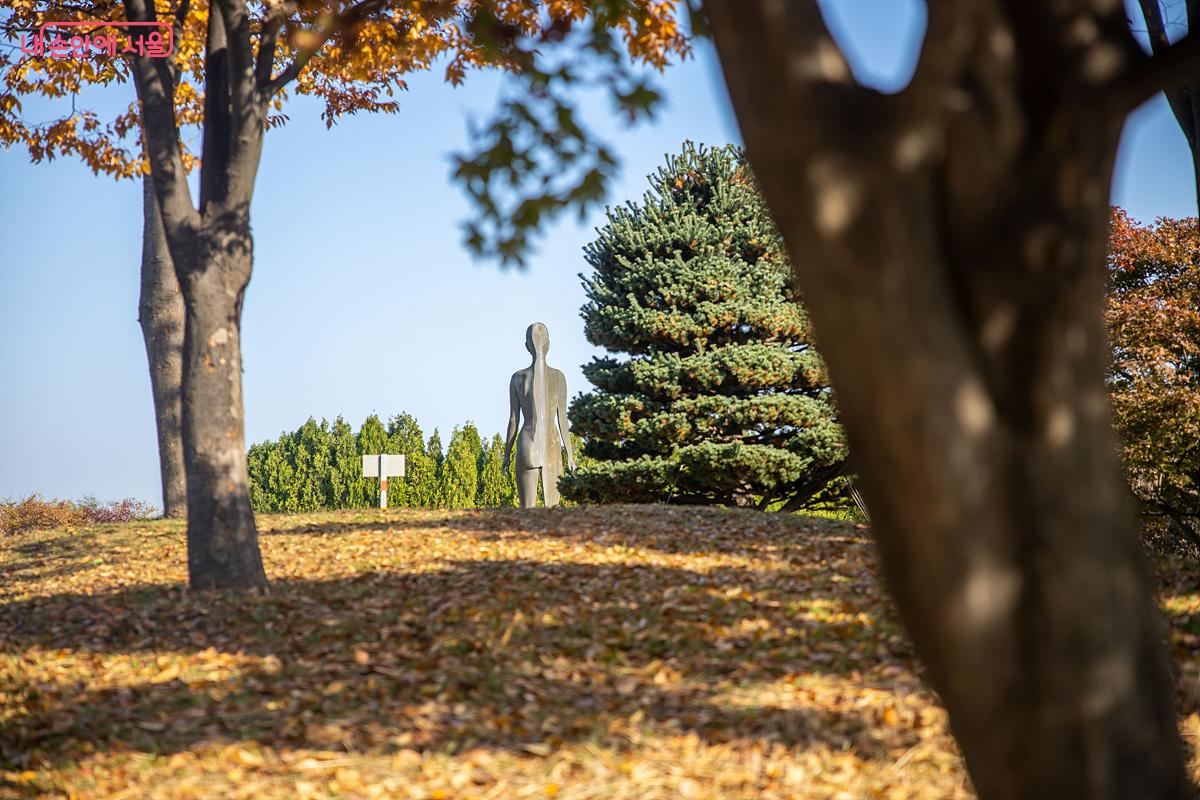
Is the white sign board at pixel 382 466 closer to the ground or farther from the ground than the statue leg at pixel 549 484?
farther from the ground

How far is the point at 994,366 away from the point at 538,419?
10760 mm

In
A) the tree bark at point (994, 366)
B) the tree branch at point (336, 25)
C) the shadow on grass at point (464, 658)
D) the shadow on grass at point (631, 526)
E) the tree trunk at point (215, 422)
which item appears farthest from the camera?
the shadow on grass at point (631, 526)

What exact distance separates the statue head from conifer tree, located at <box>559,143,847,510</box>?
2.50 metres

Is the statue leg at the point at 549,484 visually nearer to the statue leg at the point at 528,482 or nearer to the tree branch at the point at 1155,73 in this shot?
the statue leg at the point at 528,482

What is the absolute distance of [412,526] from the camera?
10172 mm

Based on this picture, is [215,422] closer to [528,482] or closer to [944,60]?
[528,482]

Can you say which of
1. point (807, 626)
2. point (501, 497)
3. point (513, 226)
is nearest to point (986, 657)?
point (807, 626)

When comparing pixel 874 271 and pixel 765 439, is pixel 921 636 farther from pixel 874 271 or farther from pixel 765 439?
pixel 765 439

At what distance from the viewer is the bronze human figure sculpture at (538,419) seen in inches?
504

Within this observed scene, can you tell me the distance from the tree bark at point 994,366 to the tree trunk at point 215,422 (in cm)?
617

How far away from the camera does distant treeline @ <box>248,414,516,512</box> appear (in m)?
22.2

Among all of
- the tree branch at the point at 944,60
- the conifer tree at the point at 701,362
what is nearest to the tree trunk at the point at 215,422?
the tree branch at the point at 944,60

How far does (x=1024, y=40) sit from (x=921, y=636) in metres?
1.36

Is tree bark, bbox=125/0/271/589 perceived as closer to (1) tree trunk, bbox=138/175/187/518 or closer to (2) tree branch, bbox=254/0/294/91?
(2) tree branch, bbox=254/0/294/91
